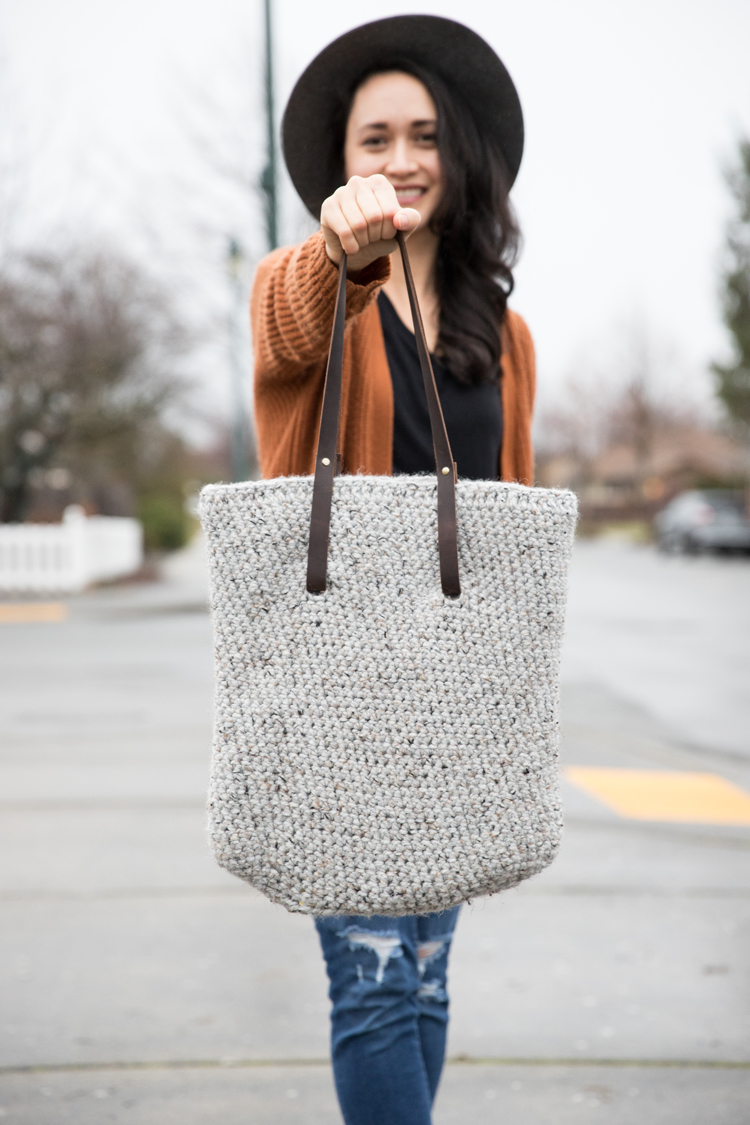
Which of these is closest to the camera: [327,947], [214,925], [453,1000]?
[327,947]

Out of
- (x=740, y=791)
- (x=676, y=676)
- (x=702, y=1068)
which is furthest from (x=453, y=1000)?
(x=676, y=676)

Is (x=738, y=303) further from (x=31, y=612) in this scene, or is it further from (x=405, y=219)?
(x=405, y=219)

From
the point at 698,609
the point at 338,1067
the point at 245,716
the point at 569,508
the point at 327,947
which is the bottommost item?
the point at 698,609

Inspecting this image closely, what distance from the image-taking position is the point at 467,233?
1819 millimetres

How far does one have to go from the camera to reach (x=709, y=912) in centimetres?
339

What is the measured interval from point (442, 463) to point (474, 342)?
1.33 feet

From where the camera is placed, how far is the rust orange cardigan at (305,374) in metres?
1.50

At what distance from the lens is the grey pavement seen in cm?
237

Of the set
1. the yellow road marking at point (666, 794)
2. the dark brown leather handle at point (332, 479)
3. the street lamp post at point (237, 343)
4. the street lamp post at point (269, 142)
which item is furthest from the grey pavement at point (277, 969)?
the street lamp post at point (237, 343)

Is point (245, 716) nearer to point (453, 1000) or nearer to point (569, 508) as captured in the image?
point (569, 508)

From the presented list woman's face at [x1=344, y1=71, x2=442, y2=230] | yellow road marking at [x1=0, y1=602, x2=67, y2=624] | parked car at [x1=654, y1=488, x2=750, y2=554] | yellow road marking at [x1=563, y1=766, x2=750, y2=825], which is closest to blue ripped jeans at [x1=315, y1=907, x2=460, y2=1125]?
woman's face at [x1=344, y1=71, x2=442, y2=230]

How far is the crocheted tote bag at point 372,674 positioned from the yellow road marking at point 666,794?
331cm

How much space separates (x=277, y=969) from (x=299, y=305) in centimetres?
210

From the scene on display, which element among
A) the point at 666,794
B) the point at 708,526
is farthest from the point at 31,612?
the point at 708,526
